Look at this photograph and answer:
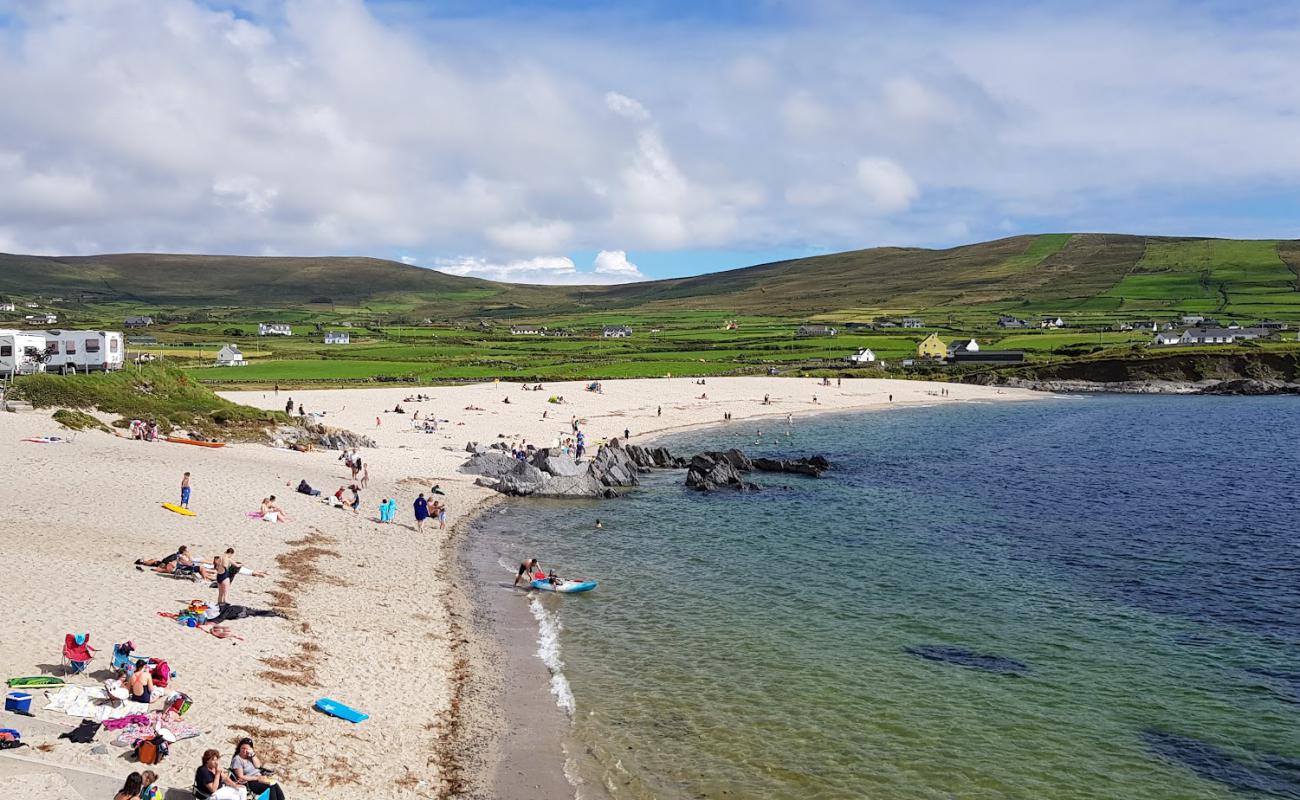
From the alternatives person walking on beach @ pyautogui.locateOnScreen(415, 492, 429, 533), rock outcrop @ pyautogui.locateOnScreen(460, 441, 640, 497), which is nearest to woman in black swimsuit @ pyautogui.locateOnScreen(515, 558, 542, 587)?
person walking on beach @ pyautogui.locateOnScreen(415, 492, 429, 533)

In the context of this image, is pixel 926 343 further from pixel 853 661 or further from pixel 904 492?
pixel 853 661

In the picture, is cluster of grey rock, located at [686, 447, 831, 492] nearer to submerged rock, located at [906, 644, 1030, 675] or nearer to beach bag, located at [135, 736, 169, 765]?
submerged rock, located at [906, 644, 1030, 675]

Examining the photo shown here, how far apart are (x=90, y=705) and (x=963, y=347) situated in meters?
140

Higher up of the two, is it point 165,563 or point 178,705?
point 165,563

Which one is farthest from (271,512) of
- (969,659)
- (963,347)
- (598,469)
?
(963,347)

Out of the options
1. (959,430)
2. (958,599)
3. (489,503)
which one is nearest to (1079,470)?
(959,430)

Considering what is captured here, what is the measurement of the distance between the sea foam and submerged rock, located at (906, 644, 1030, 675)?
9.53 m

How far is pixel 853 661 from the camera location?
74.2ft

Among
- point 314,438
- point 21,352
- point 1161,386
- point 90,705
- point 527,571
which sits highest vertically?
point 21,352

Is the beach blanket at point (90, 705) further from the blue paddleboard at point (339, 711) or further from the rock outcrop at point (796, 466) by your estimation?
the rock outcrop at point (796, 466)

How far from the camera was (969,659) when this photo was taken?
75.3 ft

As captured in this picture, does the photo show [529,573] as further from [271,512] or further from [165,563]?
[271,512]

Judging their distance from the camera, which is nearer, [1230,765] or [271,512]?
[1230,765]

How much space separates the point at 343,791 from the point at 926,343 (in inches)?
5400
